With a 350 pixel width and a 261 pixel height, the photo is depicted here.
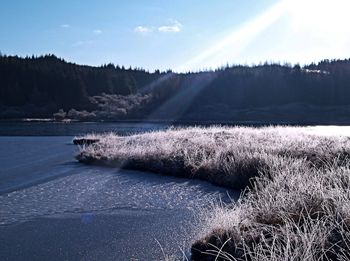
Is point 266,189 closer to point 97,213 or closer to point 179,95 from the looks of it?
point 97,213

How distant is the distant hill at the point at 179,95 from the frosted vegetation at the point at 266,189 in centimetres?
8496

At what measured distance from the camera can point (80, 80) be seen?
500 ft

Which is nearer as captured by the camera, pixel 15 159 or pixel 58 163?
pixel 58 163

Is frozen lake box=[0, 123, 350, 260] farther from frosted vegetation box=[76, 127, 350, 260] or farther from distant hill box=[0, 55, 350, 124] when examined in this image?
distant hill box=[0, 55, 350, 124]

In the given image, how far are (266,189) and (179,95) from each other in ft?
455

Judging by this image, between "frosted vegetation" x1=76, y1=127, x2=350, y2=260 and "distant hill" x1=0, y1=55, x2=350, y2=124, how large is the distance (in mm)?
84965

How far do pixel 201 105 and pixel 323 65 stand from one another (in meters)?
80.6

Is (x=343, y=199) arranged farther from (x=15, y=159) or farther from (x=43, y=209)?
(x=15, y=159)

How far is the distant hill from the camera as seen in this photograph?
120m

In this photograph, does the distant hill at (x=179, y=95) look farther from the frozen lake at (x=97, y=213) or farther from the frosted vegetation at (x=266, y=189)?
the frozen lake at (x=97, y=213)

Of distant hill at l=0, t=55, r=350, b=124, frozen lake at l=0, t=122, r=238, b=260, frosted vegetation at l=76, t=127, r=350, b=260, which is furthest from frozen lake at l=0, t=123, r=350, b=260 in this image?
distant hill at l=0, t=55, r=350, b=124

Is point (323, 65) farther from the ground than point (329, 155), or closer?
farther from the ground

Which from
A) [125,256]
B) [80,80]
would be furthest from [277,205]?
[80,80]

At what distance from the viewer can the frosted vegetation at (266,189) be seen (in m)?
7.41
